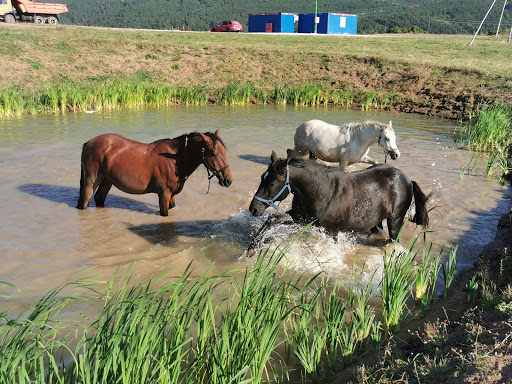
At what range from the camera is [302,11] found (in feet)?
320

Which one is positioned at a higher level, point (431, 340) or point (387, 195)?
point (387, 195)

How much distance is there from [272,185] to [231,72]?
751 inches

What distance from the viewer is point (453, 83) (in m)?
20.1

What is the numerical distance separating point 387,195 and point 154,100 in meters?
13.6

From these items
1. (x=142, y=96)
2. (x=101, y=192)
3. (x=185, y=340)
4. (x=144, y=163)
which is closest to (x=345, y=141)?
(x=144, y=163)

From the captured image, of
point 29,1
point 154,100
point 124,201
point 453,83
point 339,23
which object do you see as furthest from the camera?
point 339,23

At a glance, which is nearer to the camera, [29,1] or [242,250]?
[242,250]

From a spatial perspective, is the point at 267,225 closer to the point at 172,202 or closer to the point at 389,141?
the point at 172,202

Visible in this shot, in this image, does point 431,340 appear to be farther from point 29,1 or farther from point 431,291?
point 29,1

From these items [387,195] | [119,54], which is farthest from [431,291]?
[119,54]

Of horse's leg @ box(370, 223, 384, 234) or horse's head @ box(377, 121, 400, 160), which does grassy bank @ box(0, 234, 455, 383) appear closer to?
horse's leg @ box(370, 223, 384, 234)

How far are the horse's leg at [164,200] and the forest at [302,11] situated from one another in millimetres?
68178

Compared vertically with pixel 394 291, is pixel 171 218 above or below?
below

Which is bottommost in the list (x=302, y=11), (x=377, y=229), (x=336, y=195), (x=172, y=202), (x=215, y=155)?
(x=377, y=229)
